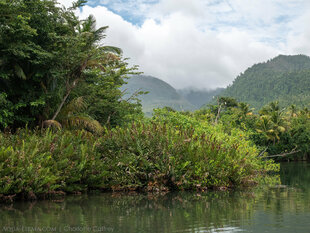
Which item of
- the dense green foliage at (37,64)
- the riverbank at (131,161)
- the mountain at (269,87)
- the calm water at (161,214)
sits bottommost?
the calm water at (161,214)

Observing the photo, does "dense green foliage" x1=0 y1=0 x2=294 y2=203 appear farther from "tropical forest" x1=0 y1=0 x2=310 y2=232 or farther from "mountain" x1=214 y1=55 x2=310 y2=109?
"mountain" x1=214 y1=55 x2=310 y2=109

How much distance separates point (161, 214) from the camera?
6.99 m

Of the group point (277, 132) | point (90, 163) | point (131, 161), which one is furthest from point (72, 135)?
point (277, 132)

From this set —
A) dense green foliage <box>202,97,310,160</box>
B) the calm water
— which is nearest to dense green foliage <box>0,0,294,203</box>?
the calm water

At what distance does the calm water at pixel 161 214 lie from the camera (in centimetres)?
571

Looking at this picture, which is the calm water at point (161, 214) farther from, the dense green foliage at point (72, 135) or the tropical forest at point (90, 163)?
the dense green foliage at point (72, 135)

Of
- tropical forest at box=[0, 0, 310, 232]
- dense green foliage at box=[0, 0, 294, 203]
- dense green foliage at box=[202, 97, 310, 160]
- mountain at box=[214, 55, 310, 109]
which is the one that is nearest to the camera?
tropical forest at box=[0, 0, 310, 232]

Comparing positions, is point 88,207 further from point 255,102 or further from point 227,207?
point 255,102

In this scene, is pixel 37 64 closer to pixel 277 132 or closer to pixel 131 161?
pixel 131 161

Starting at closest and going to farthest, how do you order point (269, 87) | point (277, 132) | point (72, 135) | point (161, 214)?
point (161, 214) < point (72, 135) < point (277, 132) < point (269, 87)

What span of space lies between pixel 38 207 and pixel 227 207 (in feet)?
13.5

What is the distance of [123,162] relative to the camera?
10.6 meters

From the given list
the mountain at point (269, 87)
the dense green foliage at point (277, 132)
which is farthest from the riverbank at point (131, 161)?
the mountain at point (269, 87)

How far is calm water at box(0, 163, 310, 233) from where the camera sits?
5.71 metres
